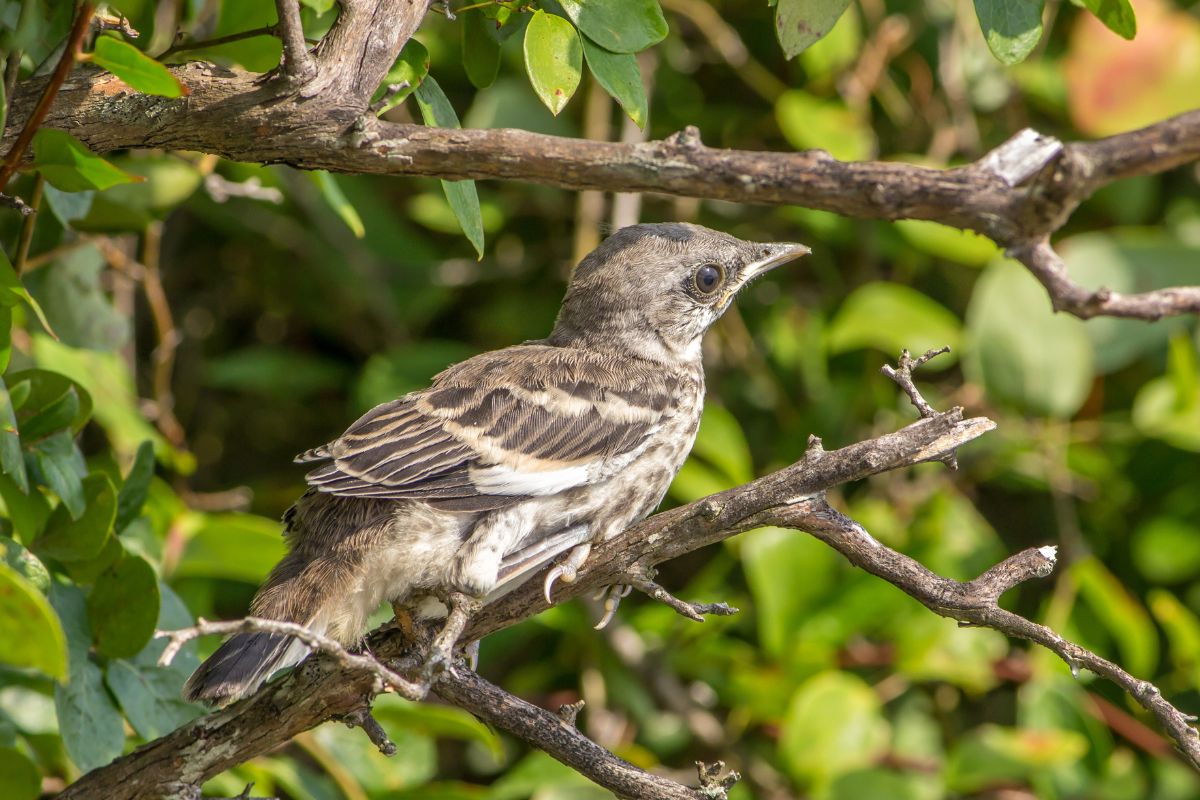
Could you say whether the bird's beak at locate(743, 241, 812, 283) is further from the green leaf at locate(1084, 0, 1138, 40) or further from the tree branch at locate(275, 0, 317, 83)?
the tree branch at locate(275, 0, 317, 83)

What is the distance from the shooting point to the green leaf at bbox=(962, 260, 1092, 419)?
4.48 meters

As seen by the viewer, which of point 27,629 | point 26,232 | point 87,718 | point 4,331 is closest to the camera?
point 27,629

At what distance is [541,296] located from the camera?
5.31 metres

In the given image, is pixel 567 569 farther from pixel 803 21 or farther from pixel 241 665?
pixel 803 21

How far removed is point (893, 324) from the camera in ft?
15.1

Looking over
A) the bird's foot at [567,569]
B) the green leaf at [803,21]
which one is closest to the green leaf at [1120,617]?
the bird's foot at [567,569]

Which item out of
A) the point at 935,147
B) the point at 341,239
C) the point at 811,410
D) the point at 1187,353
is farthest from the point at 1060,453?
the point at 341,239

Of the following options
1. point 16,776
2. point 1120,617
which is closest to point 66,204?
point 16,776

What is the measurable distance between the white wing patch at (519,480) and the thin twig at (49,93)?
119 centimetres

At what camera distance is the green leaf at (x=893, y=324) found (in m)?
4.61

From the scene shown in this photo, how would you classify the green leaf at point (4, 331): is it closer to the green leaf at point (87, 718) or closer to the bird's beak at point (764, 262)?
the green leaf at point (87, 718)

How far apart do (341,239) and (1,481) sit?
8.38 feet

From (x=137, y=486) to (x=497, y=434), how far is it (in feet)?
2.68

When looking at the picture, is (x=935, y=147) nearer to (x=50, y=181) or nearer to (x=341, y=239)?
(x=341, y=239)
